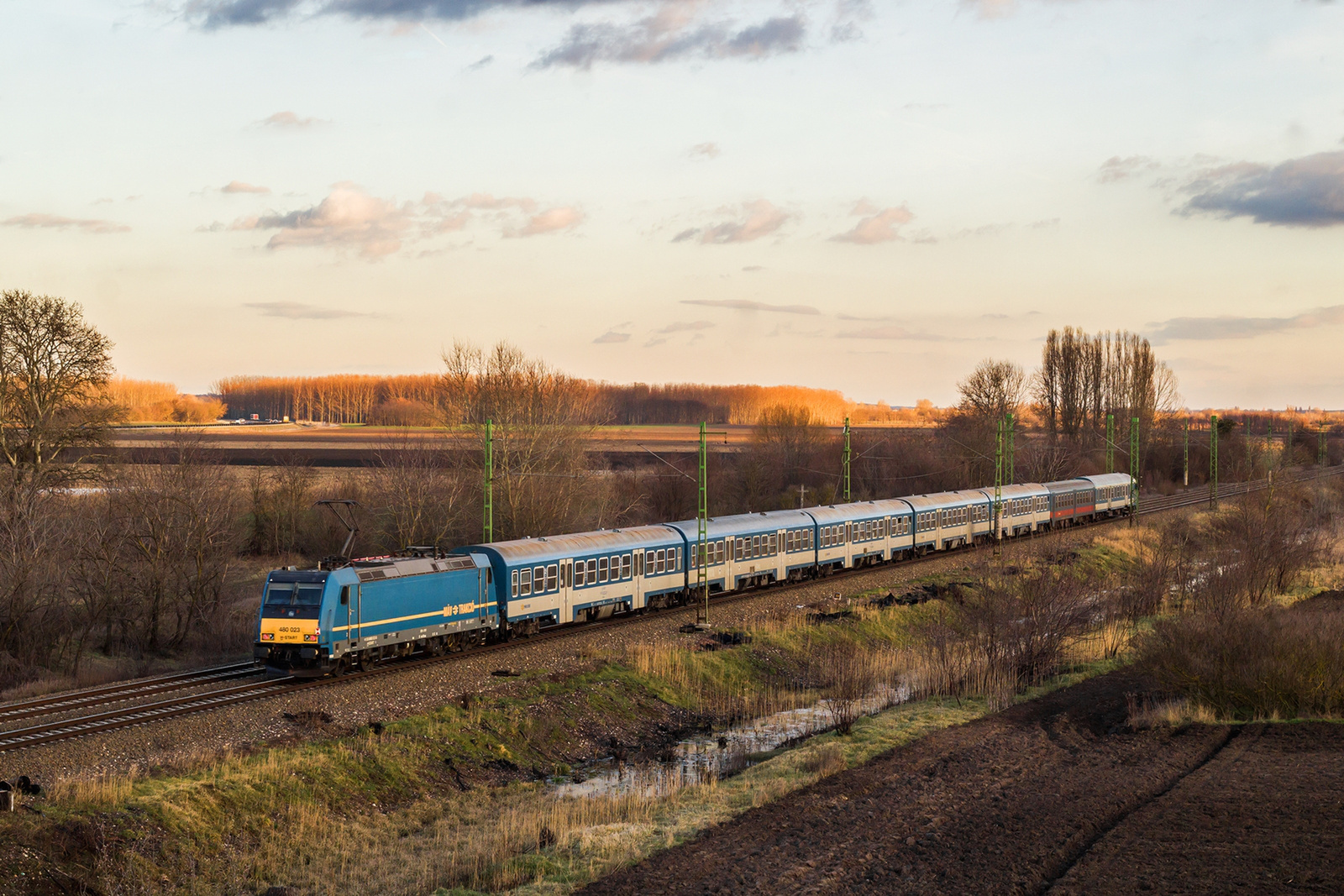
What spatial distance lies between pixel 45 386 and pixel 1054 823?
4374cm

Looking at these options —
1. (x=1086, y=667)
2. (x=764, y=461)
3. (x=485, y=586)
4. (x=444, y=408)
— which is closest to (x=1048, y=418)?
(x=764, y=461)

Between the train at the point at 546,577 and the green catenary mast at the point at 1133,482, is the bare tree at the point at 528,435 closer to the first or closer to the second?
the train at the point at 546,577

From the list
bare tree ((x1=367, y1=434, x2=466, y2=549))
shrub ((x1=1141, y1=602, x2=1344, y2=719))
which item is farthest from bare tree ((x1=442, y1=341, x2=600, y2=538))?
shrub ((x1=1141, y1=602, x2=1344, y2=719))

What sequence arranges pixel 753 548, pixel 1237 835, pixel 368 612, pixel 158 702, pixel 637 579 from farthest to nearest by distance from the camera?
pixel 753 548, pixel 637 579, pixel 368 612, pixel 158 702, pixel 1237 835

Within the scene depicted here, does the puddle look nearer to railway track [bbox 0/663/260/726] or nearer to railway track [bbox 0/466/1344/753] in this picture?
railway track [bbox 0/466/1344/753]

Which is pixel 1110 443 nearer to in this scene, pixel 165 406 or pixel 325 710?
pixel 325 710

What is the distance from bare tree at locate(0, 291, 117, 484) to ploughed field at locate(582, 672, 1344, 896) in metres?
38.0

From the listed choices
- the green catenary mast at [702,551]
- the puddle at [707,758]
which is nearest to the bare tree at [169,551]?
the green catenary mast at [702,551]

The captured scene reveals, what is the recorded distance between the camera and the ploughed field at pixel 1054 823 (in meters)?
13.6

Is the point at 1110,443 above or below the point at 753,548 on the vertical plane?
above

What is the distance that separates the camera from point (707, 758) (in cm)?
2323

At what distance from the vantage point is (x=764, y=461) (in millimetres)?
83375

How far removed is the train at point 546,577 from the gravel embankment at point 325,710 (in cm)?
87

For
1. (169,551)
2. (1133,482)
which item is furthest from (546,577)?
(1133,482)
